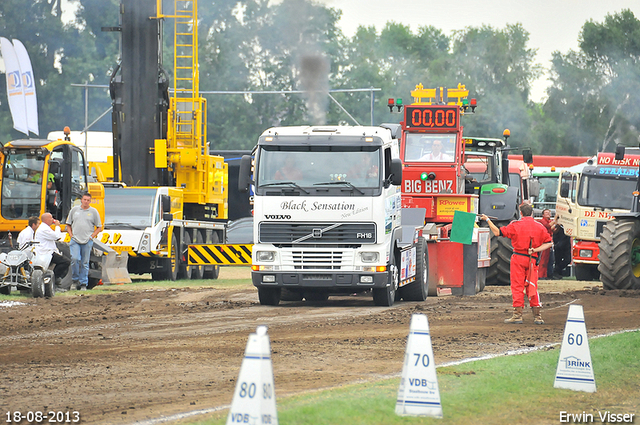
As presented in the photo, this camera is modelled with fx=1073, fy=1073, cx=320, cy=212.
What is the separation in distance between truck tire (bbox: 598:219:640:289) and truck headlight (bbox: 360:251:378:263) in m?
6.10

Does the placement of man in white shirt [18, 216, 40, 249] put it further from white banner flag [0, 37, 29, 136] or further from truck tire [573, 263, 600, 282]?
white banner flag [0, 37, 29, 136]

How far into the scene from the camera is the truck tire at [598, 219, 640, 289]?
2128 cm

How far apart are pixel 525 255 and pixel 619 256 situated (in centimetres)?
640

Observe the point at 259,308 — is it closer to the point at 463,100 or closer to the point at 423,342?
the point at 463,100

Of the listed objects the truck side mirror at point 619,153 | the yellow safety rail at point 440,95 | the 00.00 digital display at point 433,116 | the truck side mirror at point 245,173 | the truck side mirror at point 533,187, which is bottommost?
the truck side mirror at point 533,187

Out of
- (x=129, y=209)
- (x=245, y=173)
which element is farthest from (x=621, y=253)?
(x=129, y=209)

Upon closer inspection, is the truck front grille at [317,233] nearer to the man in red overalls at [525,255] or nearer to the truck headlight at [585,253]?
the man in red overalls at [525,255]

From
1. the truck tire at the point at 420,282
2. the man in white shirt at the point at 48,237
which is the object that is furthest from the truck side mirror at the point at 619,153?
the man in white shirt at the point at 48,237

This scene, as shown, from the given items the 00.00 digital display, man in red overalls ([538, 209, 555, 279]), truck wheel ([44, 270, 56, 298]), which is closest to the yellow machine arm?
the 00.00 digital display

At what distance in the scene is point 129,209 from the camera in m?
26.4

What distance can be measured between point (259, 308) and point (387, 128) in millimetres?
3885

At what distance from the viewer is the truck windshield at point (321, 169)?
57.7ft

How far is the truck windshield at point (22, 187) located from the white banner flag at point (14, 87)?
1702 cm

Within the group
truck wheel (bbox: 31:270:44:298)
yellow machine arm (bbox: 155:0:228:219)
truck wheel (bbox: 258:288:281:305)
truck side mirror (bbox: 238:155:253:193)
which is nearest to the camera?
truck side mirror (bbox: 238:155:253:193)
